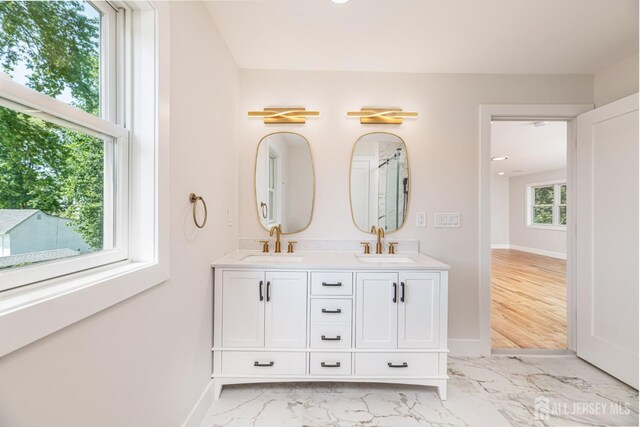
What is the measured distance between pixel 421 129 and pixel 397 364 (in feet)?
5.95

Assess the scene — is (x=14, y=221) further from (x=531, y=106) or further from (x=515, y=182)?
(x=515, y=182)

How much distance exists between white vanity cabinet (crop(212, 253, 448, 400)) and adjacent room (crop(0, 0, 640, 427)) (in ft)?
0.04

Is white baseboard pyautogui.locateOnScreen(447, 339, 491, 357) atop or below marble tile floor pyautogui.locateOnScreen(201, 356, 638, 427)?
atop

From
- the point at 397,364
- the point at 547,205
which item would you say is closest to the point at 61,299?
the point at 397,364

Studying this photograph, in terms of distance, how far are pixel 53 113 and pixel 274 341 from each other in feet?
5.16

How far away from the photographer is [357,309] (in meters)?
1.82

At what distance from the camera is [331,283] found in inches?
71.9

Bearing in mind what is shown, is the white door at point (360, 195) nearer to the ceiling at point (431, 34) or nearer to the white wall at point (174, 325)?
the ceiling at point (431, 34)

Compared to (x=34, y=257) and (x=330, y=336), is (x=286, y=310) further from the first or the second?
(x=34, y=257)

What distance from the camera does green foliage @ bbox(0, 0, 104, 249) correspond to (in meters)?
0.70

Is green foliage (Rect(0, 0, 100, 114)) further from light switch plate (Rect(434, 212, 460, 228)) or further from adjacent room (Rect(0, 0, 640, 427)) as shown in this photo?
light switch plate (Rect(434, 212, 460, 228))

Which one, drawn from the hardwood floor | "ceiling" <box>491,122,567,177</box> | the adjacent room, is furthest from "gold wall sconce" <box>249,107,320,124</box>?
"ceiling" <box>491,122,567,177</box>

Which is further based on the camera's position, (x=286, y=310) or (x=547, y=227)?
(x=547, y=227)

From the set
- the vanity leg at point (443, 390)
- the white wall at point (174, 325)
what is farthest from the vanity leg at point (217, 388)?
the vanity leg at point (443, 390)
